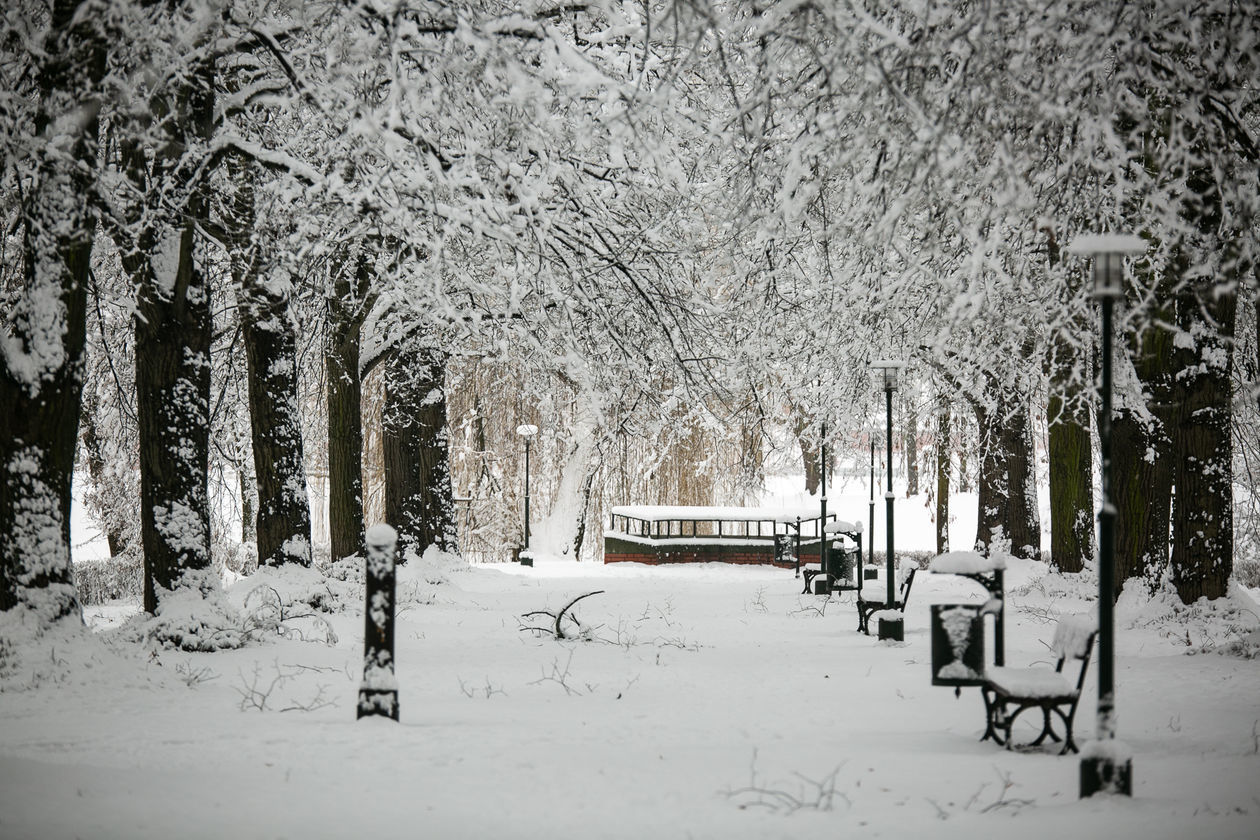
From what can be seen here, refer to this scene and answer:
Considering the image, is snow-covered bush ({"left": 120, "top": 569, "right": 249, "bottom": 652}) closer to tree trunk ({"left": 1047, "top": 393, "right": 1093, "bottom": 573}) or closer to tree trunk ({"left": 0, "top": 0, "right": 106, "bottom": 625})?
tree trunk ({"left": 0, "top": 0, "right": 106, "bottom": 625})

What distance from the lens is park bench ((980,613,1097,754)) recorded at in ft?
20.5

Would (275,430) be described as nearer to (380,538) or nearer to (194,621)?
(194,621)

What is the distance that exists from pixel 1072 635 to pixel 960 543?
3487 cm

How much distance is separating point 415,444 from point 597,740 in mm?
12025

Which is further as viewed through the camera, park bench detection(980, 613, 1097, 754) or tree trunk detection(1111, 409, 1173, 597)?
tree trunk detection(1111, 409, 1173, 597)

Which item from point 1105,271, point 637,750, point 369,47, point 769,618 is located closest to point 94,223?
point 369,47

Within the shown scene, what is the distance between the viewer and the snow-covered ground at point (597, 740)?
492cm

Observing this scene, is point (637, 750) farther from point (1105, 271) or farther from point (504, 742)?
point (1105, 271)

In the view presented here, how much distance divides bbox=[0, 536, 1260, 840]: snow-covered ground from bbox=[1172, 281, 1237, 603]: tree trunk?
416 mm

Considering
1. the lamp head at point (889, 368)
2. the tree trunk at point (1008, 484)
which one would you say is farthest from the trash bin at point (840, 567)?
the tree trunk at point (1008, 484)

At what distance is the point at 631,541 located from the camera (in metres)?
25.2

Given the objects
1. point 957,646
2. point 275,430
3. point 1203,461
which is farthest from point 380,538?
point 1203,461

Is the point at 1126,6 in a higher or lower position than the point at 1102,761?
higher

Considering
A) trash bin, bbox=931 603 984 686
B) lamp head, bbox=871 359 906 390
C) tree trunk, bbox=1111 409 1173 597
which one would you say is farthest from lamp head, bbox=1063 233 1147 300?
tree trunk, bbox=1111 409 1173 597
